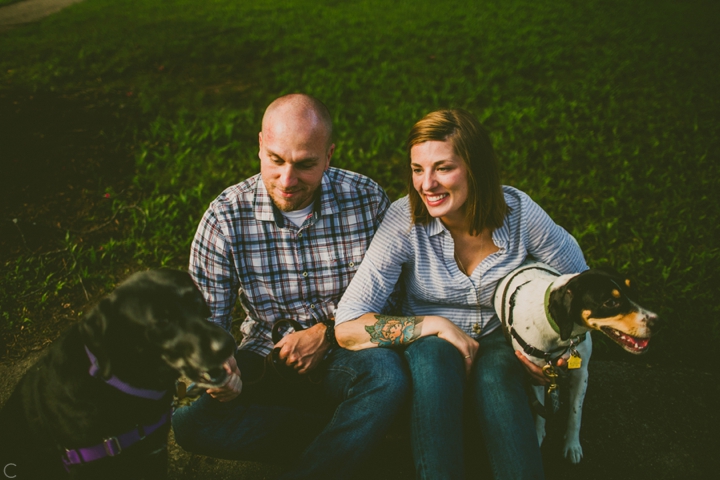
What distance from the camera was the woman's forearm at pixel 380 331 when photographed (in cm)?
227

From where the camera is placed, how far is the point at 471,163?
87.2 inches

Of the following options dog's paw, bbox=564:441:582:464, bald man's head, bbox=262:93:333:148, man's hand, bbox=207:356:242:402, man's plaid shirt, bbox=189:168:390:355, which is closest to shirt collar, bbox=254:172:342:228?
man's plaid shirt, bbox=189:168:390:355

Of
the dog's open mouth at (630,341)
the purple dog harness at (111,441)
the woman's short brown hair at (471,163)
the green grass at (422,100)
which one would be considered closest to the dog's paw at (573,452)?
the dog's open mouth at (630,341)

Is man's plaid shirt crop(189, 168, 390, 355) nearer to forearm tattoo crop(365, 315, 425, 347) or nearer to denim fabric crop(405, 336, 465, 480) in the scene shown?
forearm tattoo crop(365, 315, 425, 347)

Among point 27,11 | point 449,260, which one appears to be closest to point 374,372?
point 449,260

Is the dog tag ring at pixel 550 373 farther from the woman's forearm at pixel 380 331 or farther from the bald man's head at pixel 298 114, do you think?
the bald man's head at pixel 298 114

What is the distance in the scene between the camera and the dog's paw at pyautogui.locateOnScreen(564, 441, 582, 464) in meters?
2.37

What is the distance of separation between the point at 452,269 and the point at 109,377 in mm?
1653

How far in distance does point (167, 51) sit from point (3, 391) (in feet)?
19.3

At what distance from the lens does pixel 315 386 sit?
95.3 inches

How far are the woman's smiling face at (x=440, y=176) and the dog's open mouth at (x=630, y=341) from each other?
0.93 meters

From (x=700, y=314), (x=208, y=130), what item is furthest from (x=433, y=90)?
(x=700, y=314)

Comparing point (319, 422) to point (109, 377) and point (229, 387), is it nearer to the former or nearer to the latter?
point (229, 387)

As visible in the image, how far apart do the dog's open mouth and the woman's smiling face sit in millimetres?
930
